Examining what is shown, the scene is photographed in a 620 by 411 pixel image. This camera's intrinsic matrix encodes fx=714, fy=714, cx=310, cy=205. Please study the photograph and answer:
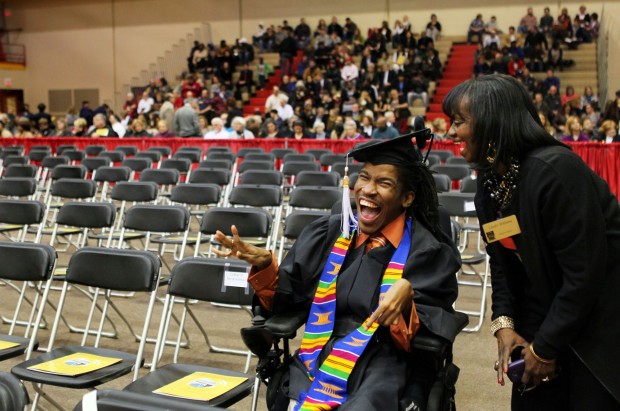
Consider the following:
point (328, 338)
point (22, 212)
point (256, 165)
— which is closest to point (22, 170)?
point (256, 165)

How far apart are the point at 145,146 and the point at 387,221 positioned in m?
11.1

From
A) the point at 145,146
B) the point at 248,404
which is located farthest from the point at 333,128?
the point at 248,404

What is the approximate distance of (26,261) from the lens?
398cm

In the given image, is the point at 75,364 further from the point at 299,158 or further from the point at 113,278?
the point at 299,158

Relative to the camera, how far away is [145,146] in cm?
1332

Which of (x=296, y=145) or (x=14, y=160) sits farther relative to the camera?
(x=296, y=145)

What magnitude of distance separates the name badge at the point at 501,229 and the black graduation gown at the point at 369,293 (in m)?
0.44

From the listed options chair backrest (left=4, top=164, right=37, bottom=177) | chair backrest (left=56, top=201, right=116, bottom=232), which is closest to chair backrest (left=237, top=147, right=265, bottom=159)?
chair backrest (left=4, top=164, right=37, bottom=177)

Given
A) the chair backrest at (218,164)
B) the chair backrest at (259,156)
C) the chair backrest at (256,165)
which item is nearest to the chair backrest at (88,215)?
the chair backrest at (218,164)

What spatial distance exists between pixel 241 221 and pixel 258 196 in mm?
1401

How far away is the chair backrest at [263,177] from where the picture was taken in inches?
310

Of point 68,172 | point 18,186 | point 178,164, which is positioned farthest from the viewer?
point 178,164

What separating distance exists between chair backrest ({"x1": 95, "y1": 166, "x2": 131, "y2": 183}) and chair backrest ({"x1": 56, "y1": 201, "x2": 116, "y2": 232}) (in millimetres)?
3049

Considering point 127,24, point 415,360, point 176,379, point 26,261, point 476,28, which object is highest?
point 127,24
